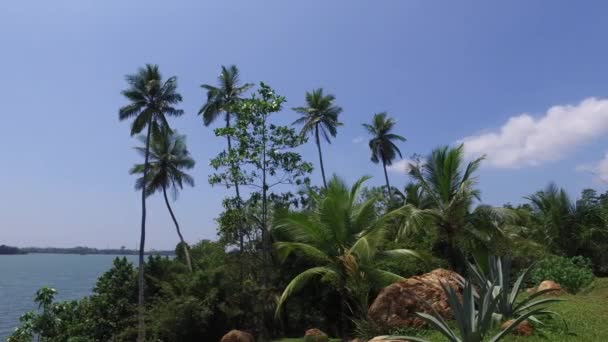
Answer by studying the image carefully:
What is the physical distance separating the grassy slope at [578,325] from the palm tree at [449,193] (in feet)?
16.3

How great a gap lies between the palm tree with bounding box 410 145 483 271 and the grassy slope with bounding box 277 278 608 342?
4975mm

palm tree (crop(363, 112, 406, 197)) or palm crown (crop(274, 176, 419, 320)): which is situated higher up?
palm tree (crop(363, 112, 406, 197))

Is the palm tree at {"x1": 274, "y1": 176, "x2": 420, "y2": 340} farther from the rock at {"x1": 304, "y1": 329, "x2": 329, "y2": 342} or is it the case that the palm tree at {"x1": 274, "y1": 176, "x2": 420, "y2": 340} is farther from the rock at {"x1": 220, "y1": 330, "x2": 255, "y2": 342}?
the rock at {"x1": 220, "y1": 330, "x2": 255, "y2": 342}

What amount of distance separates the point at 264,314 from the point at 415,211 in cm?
825

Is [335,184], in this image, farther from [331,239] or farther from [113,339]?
[113,339]

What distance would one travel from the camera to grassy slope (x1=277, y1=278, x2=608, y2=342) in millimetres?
7395

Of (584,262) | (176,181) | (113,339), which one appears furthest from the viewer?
(176,181)

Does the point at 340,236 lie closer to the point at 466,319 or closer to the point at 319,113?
the point at 466,319

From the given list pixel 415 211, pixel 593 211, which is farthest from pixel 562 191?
pixel 415 211

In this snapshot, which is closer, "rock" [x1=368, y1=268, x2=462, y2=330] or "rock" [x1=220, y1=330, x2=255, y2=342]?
"rock" [x1=368, y1=268, x2=462, y2=330]

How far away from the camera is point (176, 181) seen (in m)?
31.6

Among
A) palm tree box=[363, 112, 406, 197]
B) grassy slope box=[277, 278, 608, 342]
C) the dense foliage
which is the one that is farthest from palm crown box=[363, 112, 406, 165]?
grassy slope box=[277, 278, 608, 342]

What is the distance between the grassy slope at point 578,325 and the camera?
24.3 ft

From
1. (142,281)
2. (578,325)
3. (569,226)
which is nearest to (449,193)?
(578,325)
